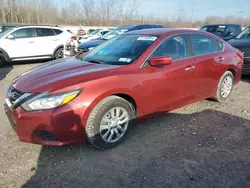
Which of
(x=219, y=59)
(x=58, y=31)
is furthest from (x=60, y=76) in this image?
(x=58, y=31)

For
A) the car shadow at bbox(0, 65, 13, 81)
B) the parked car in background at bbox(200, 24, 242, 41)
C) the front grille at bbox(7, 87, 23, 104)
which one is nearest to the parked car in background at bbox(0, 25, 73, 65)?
the car shadow at bbox(0, 65, 13, 81)

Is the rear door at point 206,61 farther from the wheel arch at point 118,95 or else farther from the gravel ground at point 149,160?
the wheel arch at point 118,95

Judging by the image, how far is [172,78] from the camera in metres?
3.71

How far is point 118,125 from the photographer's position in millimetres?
3291

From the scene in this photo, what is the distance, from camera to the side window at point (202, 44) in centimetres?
419

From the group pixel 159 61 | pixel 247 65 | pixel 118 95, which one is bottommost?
pixel 247 65

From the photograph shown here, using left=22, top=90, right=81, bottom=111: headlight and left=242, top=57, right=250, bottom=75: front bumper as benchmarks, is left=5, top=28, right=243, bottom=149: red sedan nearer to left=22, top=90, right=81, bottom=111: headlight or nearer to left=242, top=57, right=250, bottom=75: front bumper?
left=22, top=90, right=81, bottom=111: headlight

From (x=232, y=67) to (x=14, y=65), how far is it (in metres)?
8.05

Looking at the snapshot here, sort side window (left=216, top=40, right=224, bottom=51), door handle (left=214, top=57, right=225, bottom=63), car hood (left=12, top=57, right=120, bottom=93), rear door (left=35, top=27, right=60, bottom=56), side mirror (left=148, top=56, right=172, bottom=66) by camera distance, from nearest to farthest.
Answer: car hood (left=12, top=57, right=120, bottom=93), side mirror (left=148, top=56, right=172, bottom=66), door handle (left=214, top=57, right=225, bottom=63), side window (left=216, top=40, right=224, bottom=51), rear door (left=35, top=27, right=60, bottom=56)

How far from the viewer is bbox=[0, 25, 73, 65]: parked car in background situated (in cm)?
895

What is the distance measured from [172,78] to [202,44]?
1.17 m

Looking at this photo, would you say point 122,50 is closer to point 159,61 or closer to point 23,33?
point 159,61

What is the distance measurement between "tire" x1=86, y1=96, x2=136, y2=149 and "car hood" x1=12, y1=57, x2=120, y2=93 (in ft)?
1.24

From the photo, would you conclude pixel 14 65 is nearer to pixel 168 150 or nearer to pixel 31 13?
pixel 168 150
